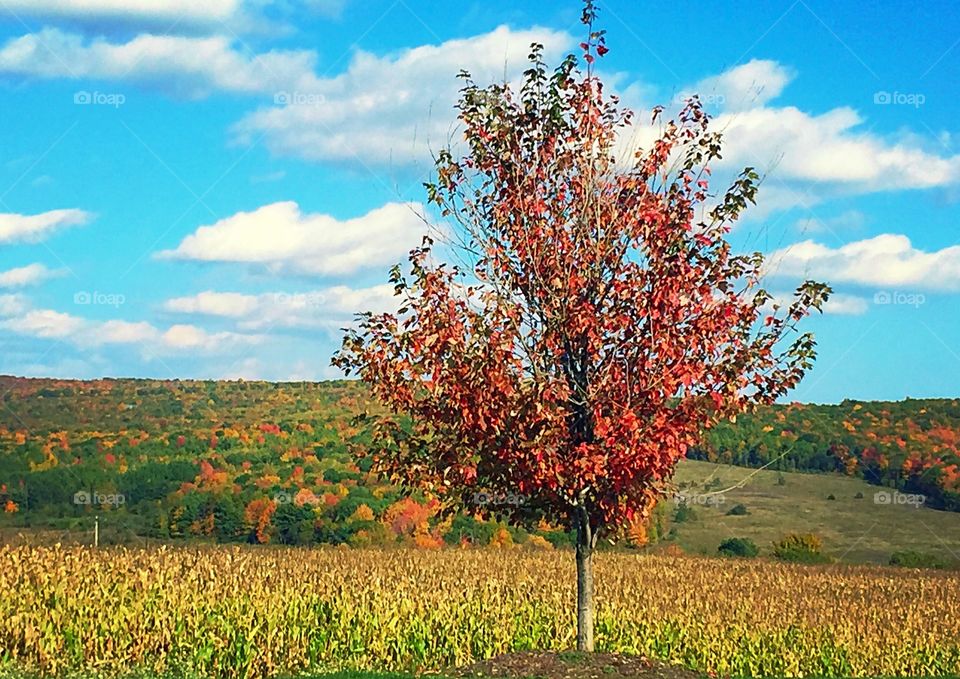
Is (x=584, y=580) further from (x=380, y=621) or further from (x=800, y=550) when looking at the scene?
(x=800, y=550)

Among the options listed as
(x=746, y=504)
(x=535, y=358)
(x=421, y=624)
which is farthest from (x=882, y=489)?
(x=535, y=358)

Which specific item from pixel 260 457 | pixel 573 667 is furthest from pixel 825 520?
pixel 573 667

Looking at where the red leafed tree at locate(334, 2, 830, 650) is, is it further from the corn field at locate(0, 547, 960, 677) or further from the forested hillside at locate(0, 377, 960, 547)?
the forested hillside at locate(0, 377, 960, 547)

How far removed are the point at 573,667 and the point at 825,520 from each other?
165ft

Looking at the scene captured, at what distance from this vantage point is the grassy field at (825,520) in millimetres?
56812

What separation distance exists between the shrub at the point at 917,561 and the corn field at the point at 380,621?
19.0 m

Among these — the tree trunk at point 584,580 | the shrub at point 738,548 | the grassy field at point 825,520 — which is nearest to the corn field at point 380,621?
the tree trunk at point 584,580

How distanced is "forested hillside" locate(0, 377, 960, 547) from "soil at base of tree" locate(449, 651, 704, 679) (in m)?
22.7

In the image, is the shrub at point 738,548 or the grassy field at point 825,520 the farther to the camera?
the grassy field at point 825,520

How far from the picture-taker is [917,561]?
1747 inches

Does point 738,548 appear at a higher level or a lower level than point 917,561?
higher

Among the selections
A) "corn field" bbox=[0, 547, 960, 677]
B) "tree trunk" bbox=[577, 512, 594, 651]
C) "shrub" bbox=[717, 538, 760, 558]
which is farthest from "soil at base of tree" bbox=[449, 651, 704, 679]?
"shrub" bbox=[717, 538, 760, 558]

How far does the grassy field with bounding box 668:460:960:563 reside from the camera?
56.8m

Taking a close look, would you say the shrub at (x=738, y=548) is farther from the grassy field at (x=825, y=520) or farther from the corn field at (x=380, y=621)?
the corn field at (x=380, y=621)
